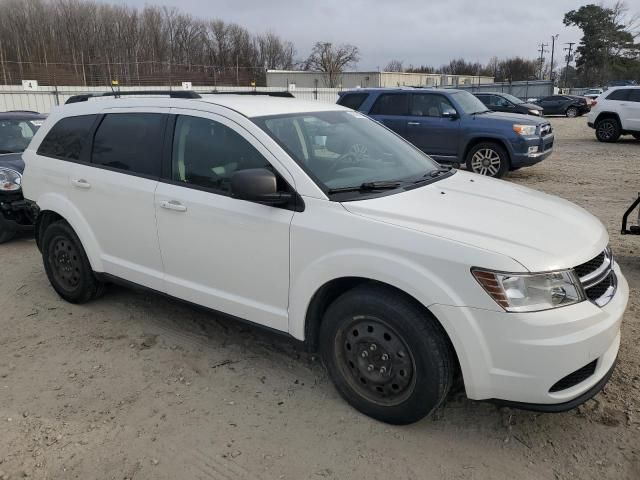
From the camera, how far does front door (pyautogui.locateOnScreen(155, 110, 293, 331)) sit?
10.5 feet

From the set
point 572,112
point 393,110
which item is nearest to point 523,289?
point 393,110

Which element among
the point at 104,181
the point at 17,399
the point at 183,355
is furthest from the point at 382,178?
the point at 17,399

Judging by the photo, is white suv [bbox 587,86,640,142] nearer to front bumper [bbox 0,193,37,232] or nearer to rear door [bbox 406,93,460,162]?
rear door [bbox 406,93,460,162]

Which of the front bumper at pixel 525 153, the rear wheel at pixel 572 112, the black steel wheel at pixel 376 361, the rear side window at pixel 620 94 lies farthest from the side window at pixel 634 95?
the rear wheel at pixel 572 112

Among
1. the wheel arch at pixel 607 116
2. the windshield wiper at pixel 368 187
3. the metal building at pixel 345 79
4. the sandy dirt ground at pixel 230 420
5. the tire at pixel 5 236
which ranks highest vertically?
the metal building at pixel 345 79

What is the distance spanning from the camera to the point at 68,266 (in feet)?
15.3

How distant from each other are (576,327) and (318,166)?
1677 millimetres

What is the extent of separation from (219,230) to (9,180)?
15.1ft

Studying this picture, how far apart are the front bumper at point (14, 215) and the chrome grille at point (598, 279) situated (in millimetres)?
6204

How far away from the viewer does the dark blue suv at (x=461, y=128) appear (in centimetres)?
1027

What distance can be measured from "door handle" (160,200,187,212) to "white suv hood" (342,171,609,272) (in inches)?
48.4

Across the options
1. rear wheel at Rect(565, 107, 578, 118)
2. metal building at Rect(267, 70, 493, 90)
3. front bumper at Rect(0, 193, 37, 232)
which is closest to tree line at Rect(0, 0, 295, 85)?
metal building at Rect(267, 70, 493, 90)

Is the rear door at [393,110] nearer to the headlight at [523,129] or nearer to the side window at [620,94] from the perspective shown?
the headlight at [523,129]

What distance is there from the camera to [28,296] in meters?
5.04
